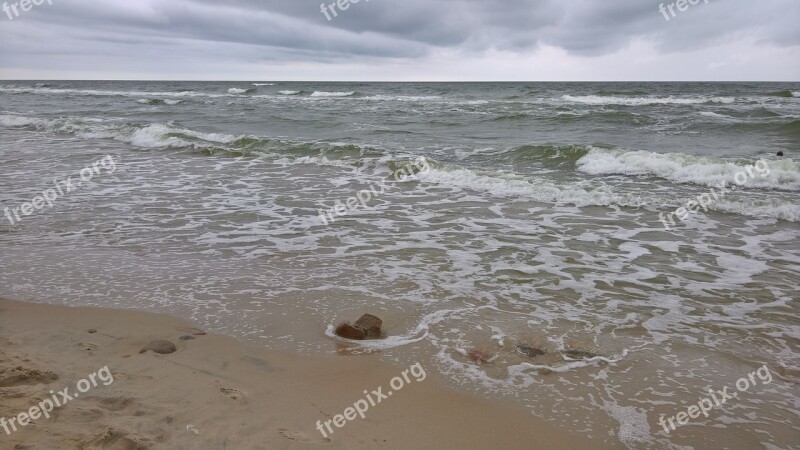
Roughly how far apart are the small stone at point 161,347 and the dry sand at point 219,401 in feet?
0.19

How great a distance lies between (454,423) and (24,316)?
12.5ft

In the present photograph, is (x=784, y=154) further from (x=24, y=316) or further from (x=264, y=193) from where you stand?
(x=24, y=316)

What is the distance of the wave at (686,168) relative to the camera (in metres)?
10.7

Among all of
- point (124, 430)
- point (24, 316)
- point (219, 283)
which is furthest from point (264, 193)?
point (124, 430)

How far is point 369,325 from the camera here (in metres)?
4.28

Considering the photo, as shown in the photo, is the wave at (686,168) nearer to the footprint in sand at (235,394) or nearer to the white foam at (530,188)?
the white foam at (530,188)

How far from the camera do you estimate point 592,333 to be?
439 cm
